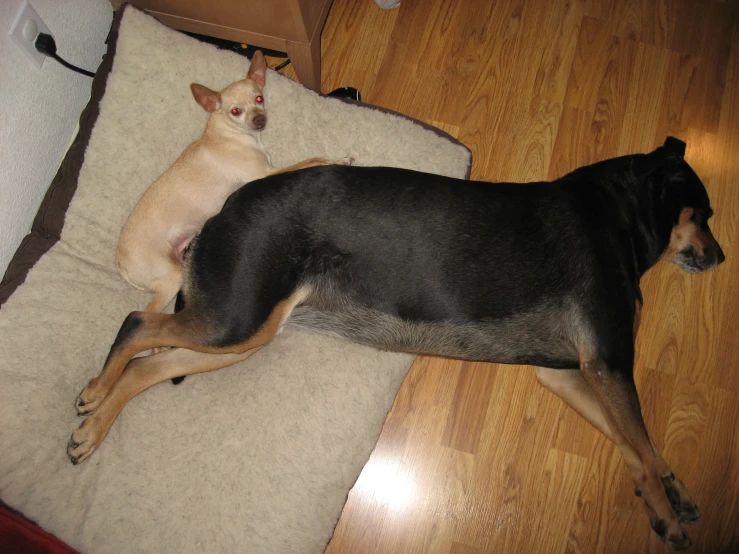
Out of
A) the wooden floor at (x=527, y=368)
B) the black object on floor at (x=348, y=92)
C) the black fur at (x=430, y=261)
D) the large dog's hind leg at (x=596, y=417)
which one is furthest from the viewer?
the black object on floor at (x=348, y=92)

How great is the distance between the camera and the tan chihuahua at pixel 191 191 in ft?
7.24

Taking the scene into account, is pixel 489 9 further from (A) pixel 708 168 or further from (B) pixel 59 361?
(B) pixel 59 361

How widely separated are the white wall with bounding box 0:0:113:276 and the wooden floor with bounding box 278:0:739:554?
1.29 meters

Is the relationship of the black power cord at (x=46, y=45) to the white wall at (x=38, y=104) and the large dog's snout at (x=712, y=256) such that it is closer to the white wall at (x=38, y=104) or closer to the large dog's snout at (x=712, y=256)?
Answer: the white wall at (x=38, y=104)

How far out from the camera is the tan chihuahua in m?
2.21

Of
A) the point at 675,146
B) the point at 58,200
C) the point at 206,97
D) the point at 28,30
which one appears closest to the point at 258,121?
the point at 206,97

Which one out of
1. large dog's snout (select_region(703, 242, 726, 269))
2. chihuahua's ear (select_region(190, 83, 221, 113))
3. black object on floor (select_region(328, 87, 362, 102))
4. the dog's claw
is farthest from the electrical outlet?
the dog's claw

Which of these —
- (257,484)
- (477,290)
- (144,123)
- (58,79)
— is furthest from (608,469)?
(58,79)

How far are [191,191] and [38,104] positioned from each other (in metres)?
0.93

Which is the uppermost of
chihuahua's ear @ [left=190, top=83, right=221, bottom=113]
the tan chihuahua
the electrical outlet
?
the electrical outlet

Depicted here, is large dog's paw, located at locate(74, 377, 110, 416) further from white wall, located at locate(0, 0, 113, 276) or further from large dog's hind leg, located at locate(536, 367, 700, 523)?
large dog's hind leg, located at locate(536, 367, 700, 523)

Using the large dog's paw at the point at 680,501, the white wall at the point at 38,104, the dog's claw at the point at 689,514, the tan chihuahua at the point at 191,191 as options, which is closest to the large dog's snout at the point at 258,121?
the tan chihuahua at the point at 191,191

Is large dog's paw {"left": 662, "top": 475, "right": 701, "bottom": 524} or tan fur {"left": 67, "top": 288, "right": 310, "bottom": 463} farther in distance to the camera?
large dog's paw {"left": 662, "top": 475, "right": 701, "bottom": 524}

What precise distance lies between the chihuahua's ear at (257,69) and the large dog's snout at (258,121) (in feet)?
0.88
